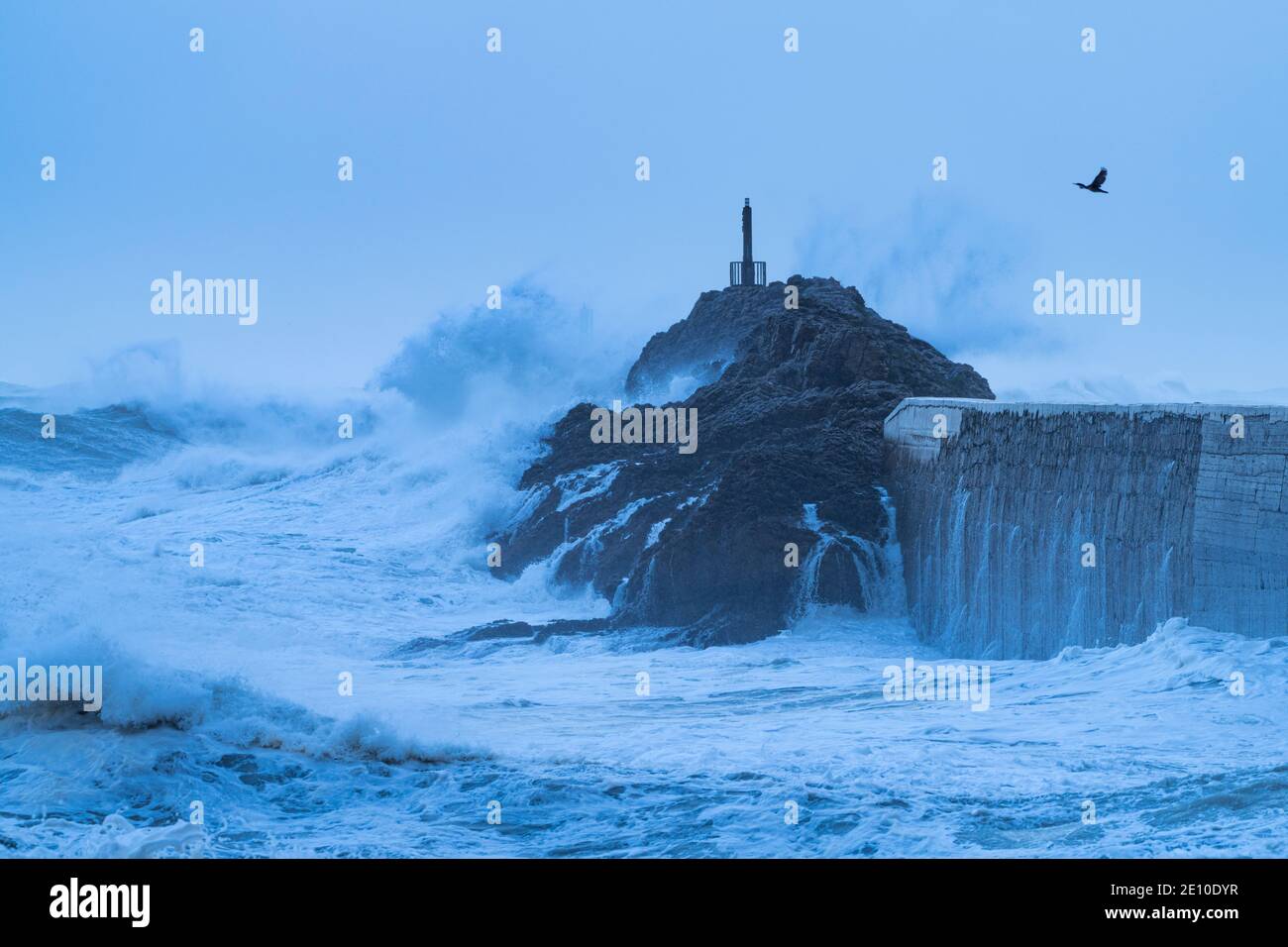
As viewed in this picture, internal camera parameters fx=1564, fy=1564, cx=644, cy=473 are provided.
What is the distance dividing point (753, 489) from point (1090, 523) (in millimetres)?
7500

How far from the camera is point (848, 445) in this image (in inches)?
1005

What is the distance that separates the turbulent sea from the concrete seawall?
21.2 inches

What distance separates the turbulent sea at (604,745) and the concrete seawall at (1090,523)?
0.54 metres

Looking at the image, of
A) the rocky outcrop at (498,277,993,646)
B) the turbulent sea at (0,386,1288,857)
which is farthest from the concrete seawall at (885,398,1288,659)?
the rocky outcrop at (498,277,993,646)

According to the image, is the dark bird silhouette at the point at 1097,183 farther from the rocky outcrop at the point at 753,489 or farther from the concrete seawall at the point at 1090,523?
the rocky outcrop at the point at 753,489

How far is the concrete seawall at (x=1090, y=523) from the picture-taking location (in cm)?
1471

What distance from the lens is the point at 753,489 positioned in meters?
24.1

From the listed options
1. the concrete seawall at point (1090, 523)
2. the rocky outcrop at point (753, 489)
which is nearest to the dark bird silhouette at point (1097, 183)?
the concrete seawall at point (1090, 523)

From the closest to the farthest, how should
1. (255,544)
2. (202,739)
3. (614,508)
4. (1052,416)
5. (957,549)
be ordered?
1. (202,739)
2. (1052,416)
3. (957,549)
4. (614,508)
5. (255,544)

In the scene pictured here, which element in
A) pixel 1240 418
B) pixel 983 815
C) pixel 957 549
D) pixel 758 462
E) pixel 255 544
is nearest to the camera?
pixel 983 815

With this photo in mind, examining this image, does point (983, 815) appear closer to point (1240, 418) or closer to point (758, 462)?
point (1240, 418)

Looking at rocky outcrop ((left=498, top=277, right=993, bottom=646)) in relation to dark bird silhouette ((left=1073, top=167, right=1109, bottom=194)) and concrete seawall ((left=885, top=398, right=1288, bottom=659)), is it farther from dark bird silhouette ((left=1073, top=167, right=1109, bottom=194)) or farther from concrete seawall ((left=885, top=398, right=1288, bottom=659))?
dark bird silhouette ((left=1073, top=167, right=1109, bottom=194))

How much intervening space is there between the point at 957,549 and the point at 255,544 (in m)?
16.5
